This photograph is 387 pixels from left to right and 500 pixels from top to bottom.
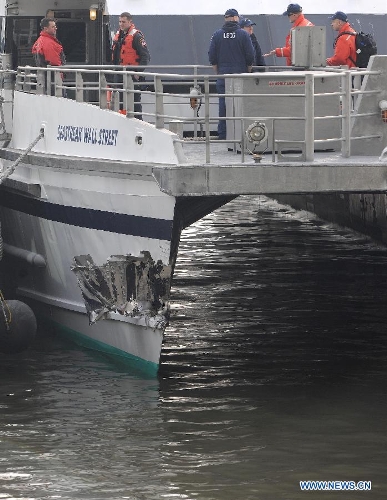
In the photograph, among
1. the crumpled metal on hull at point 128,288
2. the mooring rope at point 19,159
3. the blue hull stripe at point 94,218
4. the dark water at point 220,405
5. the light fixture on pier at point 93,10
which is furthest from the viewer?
the light fixture on pier at point 93,10

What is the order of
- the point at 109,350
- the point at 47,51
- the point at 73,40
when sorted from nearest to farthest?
the point at 109,350
the point at 47,51
the point at 73,40

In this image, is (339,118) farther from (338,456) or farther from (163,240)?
(338,456)

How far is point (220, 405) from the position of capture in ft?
36.0

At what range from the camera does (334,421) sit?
10.5m

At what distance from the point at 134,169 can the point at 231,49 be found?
249 centimetres

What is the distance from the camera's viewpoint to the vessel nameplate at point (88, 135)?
38.2 ft

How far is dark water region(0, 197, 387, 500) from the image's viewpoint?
9.23 m

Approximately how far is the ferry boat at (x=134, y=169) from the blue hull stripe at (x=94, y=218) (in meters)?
0.02

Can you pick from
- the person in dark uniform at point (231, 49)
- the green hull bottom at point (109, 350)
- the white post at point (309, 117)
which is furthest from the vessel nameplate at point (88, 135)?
the green hull bottom at point (109, 350)

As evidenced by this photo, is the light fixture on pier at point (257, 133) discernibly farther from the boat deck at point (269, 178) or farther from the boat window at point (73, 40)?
the boat window at point (73, 40)

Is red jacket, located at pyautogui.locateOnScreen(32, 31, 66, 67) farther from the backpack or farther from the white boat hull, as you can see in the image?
the backpack

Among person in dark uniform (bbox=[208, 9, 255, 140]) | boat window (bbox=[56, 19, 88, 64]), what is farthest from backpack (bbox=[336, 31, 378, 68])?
boat window (bbox=[56, 19, 88, 64])

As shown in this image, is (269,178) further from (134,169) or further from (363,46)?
(363,46)

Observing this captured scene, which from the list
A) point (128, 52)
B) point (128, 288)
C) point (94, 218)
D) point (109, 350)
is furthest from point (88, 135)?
point (128, 52)
